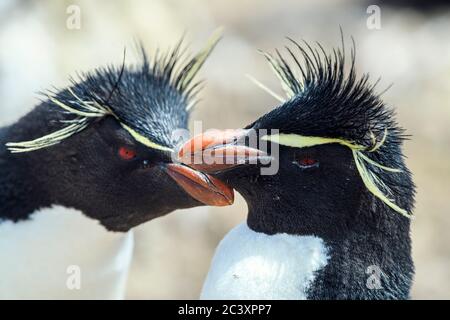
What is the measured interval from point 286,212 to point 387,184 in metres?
0.28

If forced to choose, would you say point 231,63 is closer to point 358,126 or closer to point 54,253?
point 54,253

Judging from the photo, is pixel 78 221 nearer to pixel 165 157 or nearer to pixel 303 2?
pixel 165 157

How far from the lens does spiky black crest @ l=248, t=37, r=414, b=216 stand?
228cm

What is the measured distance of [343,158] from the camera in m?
2.32

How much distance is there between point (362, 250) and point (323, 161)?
25 cm

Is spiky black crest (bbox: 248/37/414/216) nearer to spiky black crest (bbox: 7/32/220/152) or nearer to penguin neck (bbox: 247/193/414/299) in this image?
penguin neck (bbox: 247/193/414/299)

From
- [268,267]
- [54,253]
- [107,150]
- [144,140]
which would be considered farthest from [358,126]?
[54,253]

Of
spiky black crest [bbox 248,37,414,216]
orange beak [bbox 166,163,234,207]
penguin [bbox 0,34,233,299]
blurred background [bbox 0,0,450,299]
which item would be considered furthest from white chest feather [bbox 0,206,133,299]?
blurred background [bbox 0,0,450,299]

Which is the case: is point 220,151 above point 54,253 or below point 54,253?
above

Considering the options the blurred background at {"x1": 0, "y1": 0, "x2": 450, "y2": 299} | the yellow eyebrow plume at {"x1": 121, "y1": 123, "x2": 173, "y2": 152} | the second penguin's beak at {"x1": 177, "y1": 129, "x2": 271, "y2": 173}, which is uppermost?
the second penguin's beak at {"x1": 177, "y1": 129, "x2": 271, "y2": 173}

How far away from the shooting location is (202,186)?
256cm

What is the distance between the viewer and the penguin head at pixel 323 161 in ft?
7.54

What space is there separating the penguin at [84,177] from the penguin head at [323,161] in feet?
1.18

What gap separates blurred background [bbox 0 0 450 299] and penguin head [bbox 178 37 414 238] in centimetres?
171
